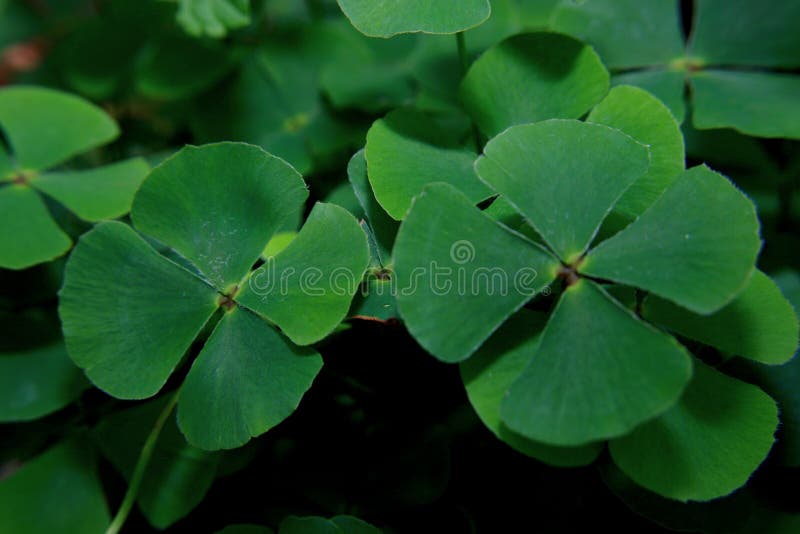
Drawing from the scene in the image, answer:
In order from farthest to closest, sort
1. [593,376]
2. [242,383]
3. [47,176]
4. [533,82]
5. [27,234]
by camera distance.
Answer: [47,176] → [27,234] → [533,82] → [242,383] → [593,376]

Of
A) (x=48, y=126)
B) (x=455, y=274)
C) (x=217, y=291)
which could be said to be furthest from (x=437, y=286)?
(x=48, y=126)

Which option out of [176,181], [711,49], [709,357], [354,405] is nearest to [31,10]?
[176,181]

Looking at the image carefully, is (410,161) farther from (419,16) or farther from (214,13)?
(214,13)

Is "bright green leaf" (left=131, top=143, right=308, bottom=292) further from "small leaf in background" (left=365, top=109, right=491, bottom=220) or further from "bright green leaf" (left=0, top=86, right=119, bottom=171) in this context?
"bright green leaf" (left=0, top=86, right=119, bottom=171)

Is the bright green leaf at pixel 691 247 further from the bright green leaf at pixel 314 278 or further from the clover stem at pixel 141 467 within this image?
the clover stem at pixel 141 467

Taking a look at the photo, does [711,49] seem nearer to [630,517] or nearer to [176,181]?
[630,517]

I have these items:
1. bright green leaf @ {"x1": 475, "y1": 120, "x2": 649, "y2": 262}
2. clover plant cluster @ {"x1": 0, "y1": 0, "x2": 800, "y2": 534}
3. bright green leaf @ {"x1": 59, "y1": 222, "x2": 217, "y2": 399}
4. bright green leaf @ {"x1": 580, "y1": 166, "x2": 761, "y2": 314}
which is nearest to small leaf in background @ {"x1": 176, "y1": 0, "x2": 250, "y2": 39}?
clover plant cluster @ {"x1": 0, "y1": 0, "x2": 800, "y2": 534}

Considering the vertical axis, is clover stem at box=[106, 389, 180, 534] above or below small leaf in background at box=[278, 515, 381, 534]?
below
